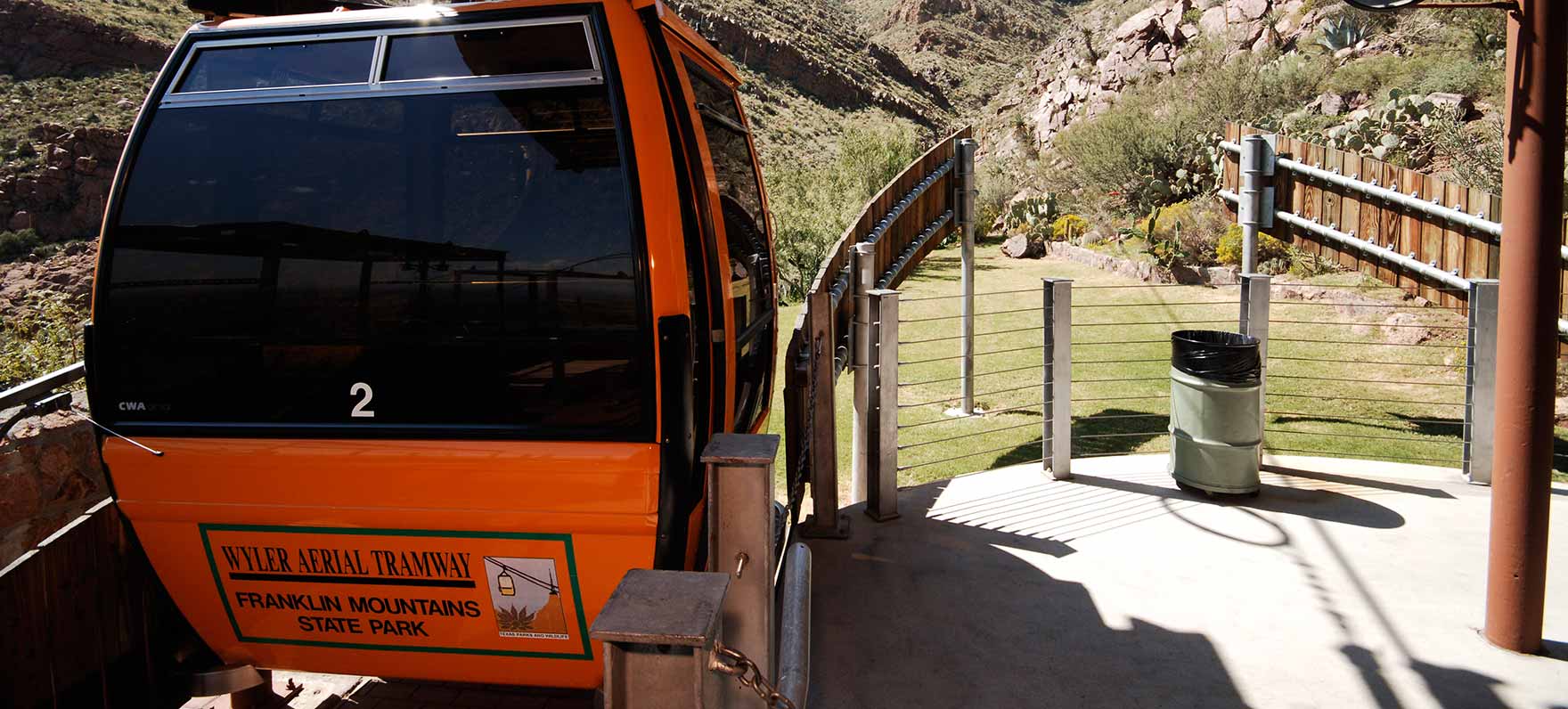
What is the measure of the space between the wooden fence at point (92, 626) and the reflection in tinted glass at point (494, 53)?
6.09 feet

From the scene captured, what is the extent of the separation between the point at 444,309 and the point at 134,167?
1.24 m

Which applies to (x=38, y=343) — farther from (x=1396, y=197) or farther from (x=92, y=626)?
(x=1396, y=197)

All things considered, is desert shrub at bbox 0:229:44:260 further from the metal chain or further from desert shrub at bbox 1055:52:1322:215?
the metal chain

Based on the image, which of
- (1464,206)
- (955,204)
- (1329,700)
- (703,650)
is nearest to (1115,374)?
(955,204)

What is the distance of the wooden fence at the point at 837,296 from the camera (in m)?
4.78

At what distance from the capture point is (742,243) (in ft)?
13.0

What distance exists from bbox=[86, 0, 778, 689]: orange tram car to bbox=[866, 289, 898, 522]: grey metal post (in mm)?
2271

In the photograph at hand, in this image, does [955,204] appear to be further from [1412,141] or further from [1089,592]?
[1412,141]

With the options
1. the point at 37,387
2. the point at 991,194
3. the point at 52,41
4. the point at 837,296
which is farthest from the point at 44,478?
the point at 52,41

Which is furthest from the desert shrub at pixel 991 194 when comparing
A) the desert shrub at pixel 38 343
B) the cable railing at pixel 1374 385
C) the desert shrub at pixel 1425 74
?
the desert shrub at pixel 38 343

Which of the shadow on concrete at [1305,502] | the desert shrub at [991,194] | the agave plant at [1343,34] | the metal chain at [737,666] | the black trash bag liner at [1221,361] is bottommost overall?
the shadow on concrete at [1305,502]

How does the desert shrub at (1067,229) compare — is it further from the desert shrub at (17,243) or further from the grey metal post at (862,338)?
the desert shrub at (17,243)

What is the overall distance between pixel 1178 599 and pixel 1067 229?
18.6 metres

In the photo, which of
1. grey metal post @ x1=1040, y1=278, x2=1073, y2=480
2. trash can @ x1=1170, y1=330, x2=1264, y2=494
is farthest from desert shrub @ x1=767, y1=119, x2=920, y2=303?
trash can @ x1=1170, y1=330, x2=1264, y2=494
